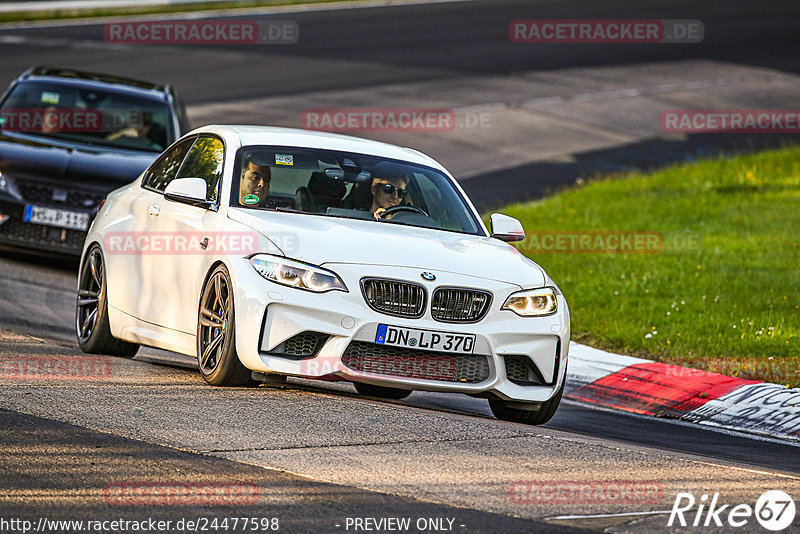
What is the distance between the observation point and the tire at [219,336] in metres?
8.06

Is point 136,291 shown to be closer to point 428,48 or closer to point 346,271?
point 346,271

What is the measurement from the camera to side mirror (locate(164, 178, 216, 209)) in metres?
8.77

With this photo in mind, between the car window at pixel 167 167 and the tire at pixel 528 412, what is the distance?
275 cm

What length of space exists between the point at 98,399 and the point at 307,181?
2129mm

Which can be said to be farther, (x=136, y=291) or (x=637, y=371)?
(x=637, y=371)

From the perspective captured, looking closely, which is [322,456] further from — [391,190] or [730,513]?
[391,190]

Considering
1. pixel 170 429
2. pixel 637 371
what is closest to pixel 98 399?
pixel 170 429

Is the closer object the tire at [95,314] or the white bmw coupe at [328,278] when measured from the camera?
the white bmw coupe at [328,278]

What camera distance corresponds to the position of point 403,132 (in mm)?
23547

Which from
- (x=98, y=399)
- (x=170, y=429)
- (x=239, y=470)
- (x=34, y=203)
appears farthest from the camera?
(x=34, y=203)
